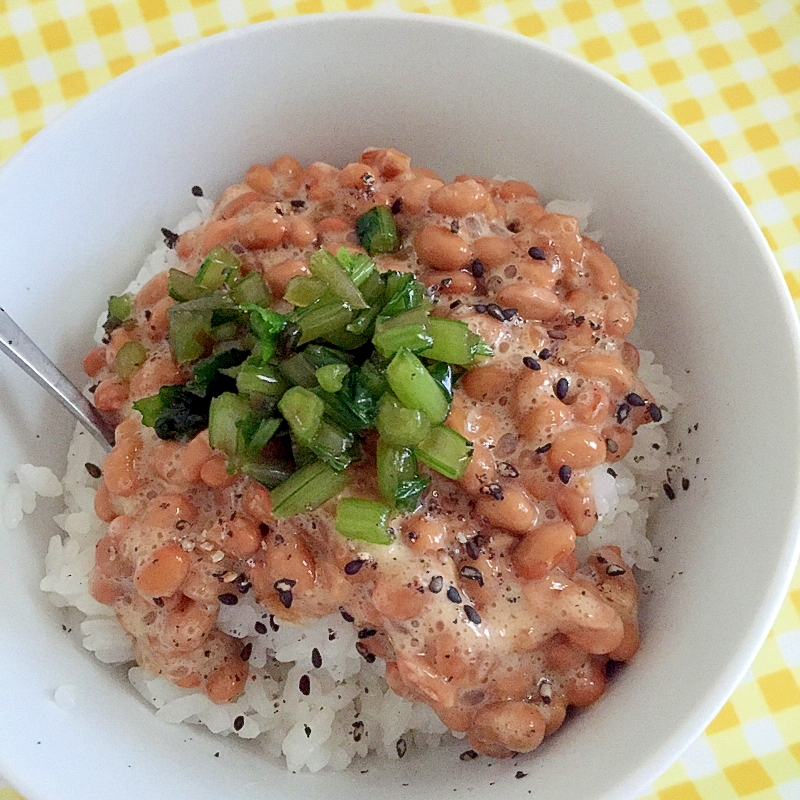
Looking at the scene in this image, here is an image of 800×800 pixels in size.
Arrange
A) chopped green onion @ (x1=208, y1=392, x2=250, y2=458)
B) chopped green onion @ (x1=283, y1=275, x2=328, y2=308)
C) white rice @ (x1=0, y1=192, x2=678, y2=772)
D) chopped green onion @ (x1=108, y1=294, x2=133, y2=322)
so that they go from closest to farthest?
1. chopped green onion @ (x1=208, y1=392, x2=250, y2=458)
2. chopped green onion @ (x1=283, y1=275, x2=328, y2=308)
3. white rice @ (x1=0, y1=192, x2=678, y2=772)
4. chopped green onion @ (x1=108, y1=294, x2=133, y2=322)

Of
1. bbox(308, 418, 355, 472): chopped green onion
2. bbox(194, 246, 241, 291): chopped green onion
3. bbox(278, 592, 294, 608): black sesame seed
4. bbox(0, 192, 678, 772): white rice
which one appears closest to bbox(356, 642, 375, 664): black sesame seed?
bbox(0, 192, 678, 772): white rice

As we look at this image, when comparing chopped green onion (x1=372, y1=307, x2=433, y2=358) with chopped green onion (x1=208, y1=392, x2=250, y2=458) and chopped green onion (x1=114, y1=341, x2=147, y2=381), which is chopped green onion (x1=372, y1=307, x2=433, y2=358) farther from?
chopped green onion (x1=114, y1=341, x2=147, y2=381)

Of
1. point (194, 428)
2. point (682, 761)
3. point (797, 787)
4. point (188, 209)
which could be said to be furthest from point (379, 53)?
point (797, 787)

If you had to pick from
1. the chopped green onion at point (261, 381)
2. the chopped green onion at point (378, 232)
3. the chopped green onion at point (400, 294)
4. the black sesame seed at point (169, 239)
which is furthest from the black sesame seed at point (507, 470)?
the black sesame seed at point (169, 239)

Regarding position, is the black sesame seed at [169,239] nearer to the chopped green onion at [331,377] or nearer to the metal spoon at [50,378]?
the metal spoon at [50,378]

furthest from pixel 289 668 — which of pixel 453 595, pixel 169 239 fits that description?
pixel 169 239

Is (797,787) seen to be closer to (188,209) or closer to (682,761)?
(682,761)
